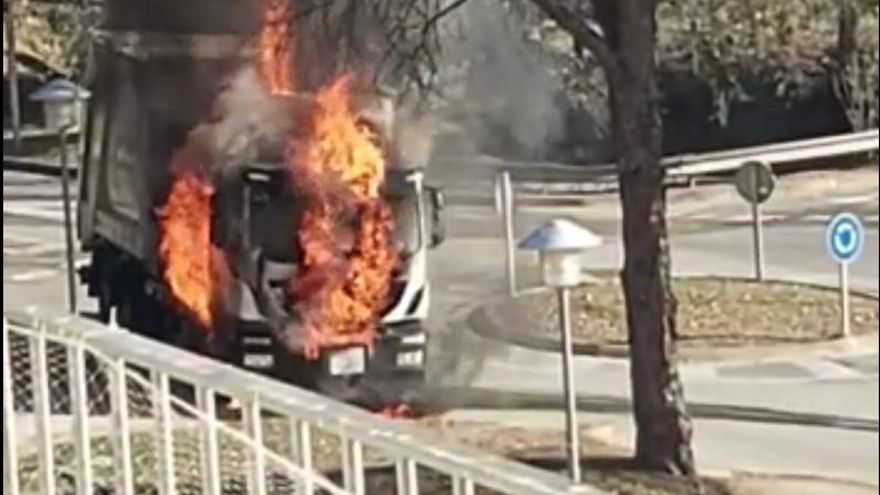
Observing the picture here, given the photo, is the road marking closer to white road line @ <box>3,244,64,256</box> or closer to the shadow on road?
white road line @ <box>3,244,64,256</box>

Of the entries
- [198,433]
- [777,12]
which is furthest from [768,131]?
[198,433]

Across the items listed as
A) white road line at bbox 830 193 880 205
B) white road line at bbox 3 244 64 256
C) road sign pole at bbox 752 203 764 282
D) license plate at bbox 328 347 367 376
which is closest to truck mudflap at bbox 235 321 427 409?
license plate at bbox 328 347 367 376

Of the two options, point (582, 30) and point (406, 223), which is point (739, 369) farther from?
point (406, 223)

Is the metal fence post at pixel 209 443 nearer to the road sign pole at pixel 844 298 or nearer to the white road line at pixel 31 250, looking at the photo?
the road sign pole at pixel 844 298

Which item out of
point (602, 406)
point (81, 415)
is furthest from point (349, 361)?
point (602, 406)

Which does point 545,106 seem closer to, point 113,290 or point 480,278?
point 480,278

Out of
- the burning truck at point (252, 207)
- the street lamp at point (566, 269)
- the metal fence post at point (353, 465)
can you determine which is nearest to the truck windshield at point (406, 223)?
the burning truck at point (252, 207)

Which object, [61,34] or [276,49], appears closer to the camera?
[276,49]
